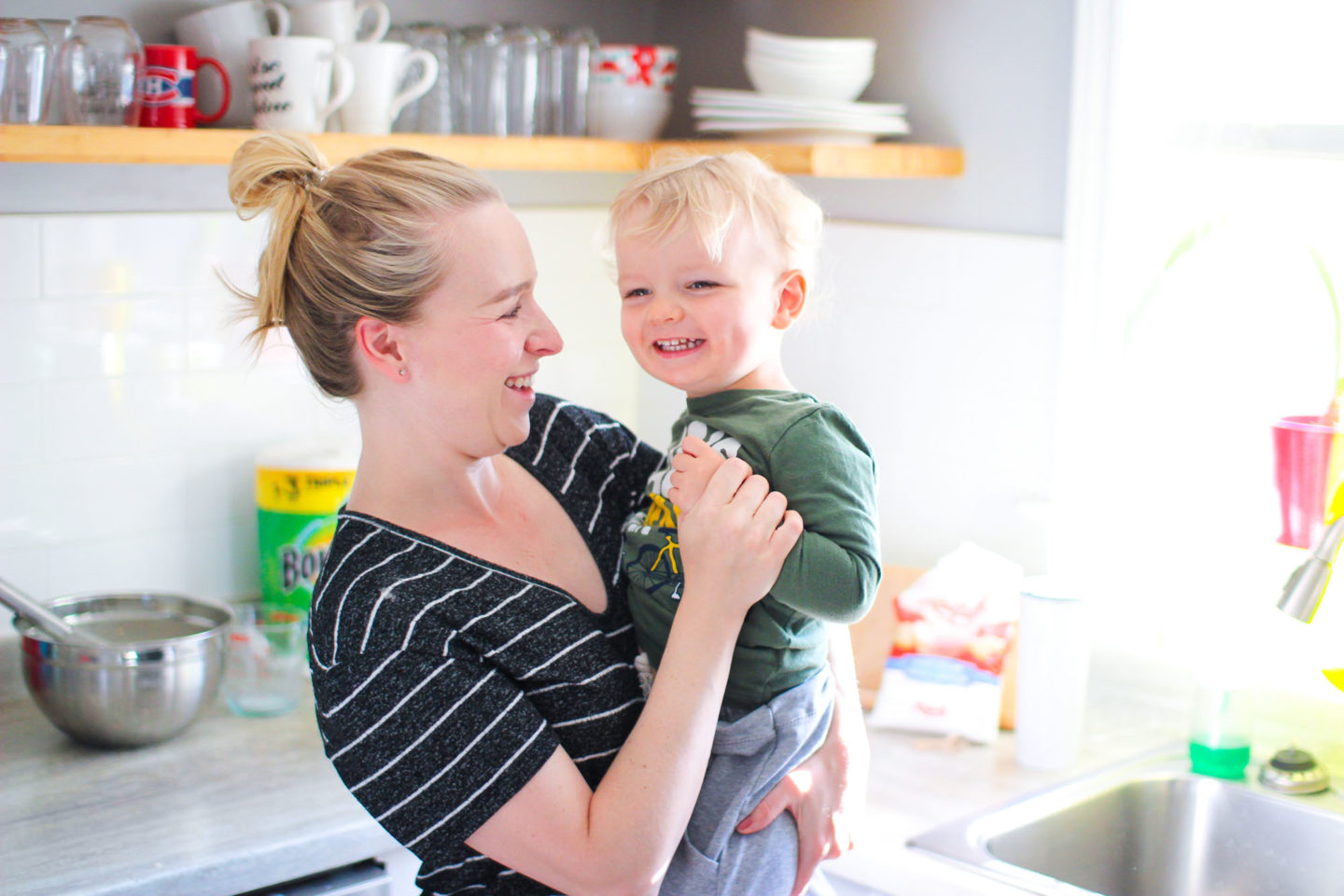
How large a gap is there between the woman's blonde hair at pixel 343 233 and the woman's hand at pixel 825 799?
52 centimetres

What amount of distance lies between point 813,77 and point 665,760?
129cm

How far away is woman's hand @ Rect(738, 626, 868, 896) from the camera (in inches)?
50.3

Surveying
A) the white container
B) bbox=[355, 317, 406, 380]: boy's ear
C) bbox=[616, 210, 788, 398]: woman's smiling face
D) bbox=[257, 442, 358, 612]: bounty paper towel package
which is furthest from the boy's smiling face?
bbox=[257, 442, 358, 612]: bounty paper towel package

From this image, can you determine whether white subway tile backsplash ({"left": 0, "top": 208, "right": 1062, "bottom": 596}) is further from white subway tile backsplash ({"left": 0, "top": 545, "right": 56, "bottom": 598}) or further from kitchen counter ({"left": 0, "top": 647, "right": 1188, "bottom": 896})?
kitchen counter ({"left": 0, "top": 647, "right": 1188, "bottom": 896})

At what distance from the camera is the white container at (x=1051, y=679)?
185 cm

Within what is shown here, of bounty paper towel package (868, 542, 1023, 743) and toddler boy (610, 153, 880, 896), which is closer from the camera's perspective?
toddler boy (610, 153, 880, 896)

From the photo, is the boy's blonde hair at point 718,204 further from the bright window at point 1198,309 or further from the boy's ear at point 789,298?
the bright window at point 1198,309

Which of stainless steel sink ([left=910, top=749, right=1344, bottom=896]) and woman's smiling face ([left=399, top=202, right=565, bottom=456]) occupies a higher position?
woman's smiling face ([left=399, top=202, right=565, bottom=456])

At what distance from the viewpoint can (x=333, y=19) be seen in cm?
197

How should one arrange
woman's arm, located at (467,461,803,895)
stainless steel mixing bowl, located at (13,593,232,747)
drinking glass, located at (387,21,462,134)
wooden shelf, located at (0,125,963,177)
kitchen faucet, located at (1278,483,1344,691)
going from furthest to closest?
drinking glass, located at (387,21,462,134), stainless steel mixing bowl, located at (13,593,232,747), wooden shelf, located at (0,125,963,177), kitchen faucet, located at (1278,483,1344,691), woman's arm, located at (467,461,803,895)

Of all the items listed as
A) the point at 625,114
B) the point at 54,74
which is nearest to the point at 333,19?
the point at 54,74

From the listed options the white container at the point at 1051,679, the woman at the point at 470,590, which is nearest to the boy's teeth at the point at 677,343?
the woman at the point at 470,590

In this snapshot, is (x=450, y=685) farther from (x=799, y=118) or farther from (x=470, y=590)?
(x=799, y=118)

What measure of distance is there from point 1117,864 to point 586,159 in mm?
1229
